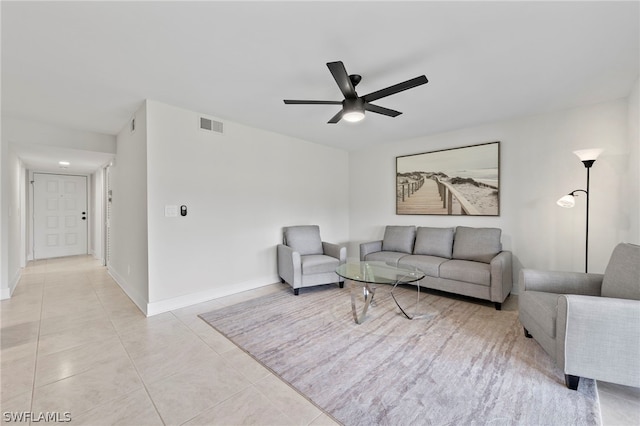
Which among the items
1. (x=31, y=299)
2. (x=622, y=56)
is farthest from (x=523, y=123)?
(x=31, y=299)

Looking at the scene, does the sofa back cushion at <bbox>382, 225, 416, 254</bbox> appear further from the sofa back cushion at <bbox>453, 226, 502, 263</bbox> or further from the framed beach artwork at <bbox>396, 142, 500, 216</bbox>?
the sofa back cushion at <bbox>453, 226, 502, 263</bbox>

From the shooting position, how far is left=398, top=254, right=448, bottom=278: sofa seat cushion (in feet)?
11.6

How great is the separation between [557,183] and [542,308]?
87.0 inches

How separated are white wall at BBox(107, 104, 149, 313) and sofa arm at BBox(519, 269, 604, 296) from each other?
396 cm

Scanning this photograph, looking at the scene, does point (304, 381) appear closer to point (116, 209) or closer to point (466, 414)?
point (466, 414)

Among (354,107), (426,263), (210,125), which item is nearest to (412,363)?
(426,263)

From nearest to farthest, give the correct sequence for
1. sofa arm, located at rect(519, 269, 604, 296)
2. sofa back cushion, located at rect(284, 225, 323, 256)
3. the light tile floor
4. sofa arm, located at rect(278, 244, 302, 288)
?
the light tile floor < sofa arm, located at rect(519, 269, 604, 296) < sofa arm, located at rect(278, 244, 302, 288) < sofa back cushion, located at rect(284, 225, 323, 256)

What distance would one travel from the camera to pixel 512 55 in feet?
7.09

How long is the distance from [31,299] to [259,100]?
3990 millimetres

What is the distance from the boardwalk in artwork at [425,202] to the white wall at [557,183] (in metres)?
0.23

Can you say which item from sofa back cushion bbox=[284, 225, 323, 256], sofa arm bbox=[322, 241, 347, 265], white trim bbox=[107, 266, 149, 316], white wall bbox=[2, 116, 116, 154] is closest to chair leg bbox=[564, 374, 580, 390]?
sofa arm bbox=[322, 241, 347, 265]

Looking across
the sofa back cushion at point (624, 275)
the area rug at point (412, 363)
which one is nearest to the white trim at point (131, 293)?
the area rug at point (412, 363)

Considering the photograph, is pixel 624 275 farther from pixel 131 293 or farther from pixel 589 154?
pixel 131 293

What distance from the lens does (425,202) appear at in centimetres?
452
